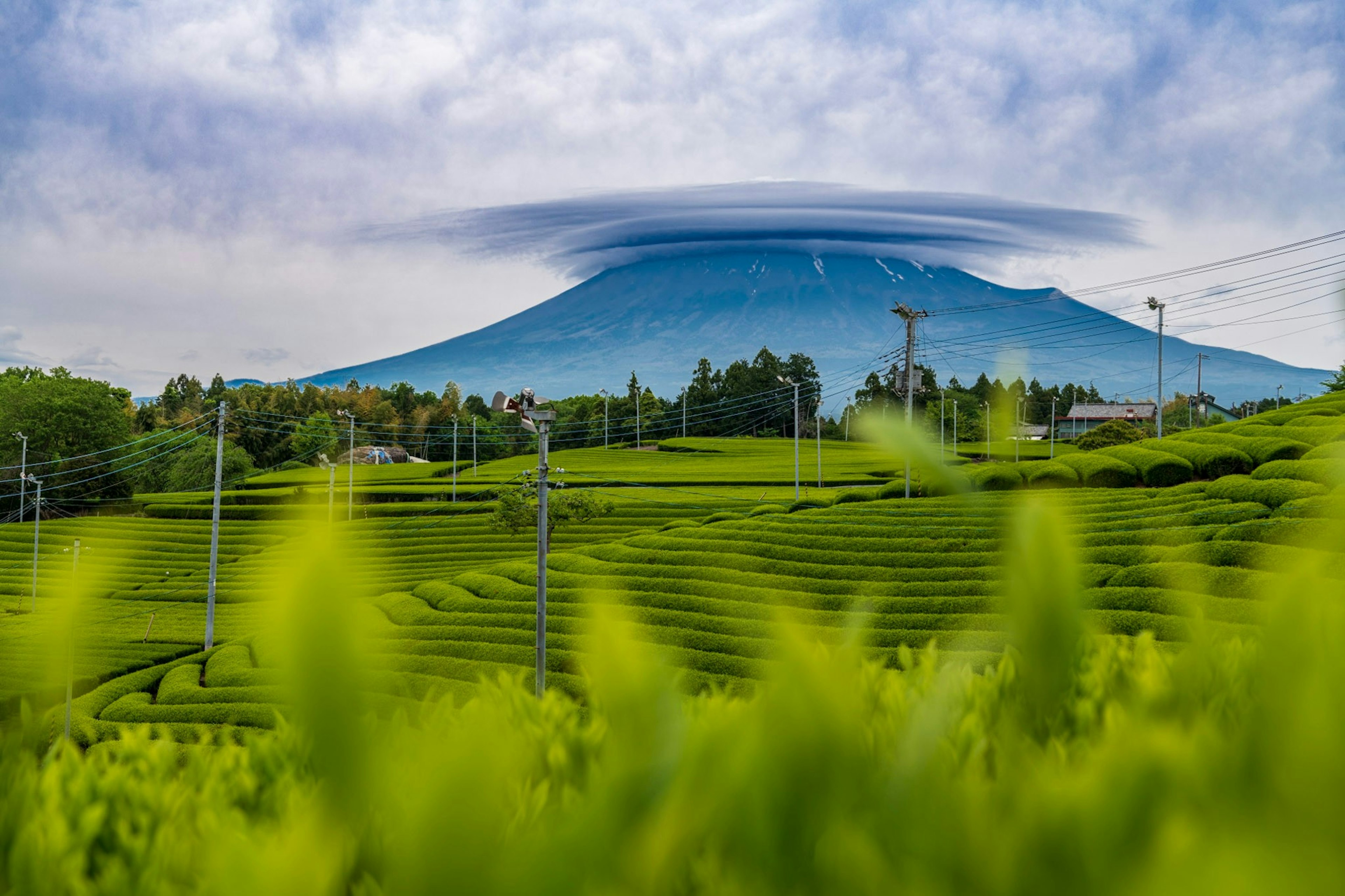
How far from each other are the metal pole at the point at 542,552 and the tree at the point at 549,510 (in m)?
12.1

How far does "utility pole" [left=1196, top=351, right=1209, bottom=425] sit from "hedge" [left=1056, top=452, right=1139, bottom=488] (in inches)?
861

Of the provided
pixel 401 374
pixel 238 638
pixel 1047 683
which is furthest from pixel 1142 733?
pixel 401 374

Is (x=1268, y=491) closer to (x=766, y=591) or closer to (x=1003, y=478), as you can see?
(x=1003, y=478)

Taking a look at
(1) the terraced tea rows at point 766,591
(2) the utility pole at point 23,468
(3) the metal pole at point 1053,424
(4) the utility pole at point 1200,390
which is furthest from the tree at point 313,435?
(4) the utility pole at point 1200,390

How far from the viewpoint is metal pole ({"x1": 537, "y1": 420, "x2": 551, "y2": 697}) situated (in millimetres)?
10461

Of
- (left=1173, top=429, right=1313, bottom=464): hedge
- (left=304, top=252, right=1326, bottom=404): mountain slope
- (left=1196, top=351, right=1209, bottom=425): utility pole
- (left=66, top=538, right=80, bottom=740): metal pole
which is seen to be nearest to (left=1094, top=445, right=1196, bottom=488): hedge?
(left=1173, top=429, right=1313, bottom=464): hedge

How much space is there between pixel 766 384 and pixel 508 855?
63657mm

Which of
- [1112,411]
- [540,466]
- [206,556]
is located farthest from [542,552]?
[1112,411]

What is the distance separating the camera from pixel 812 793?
21.4 inches

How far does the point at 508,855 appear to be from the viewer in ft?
1.37

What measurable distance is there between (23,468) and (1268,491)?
42452mm

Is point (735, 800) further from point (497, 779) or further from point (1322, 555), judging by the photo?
point (1322, 555)

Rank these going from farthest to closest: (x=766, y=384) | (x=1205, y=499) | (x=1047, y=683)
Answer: (x=766, y=384), (x=1205, y=499), (x=1047, y=683)

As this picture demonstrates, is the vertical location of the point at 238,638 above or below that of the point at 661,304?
below
